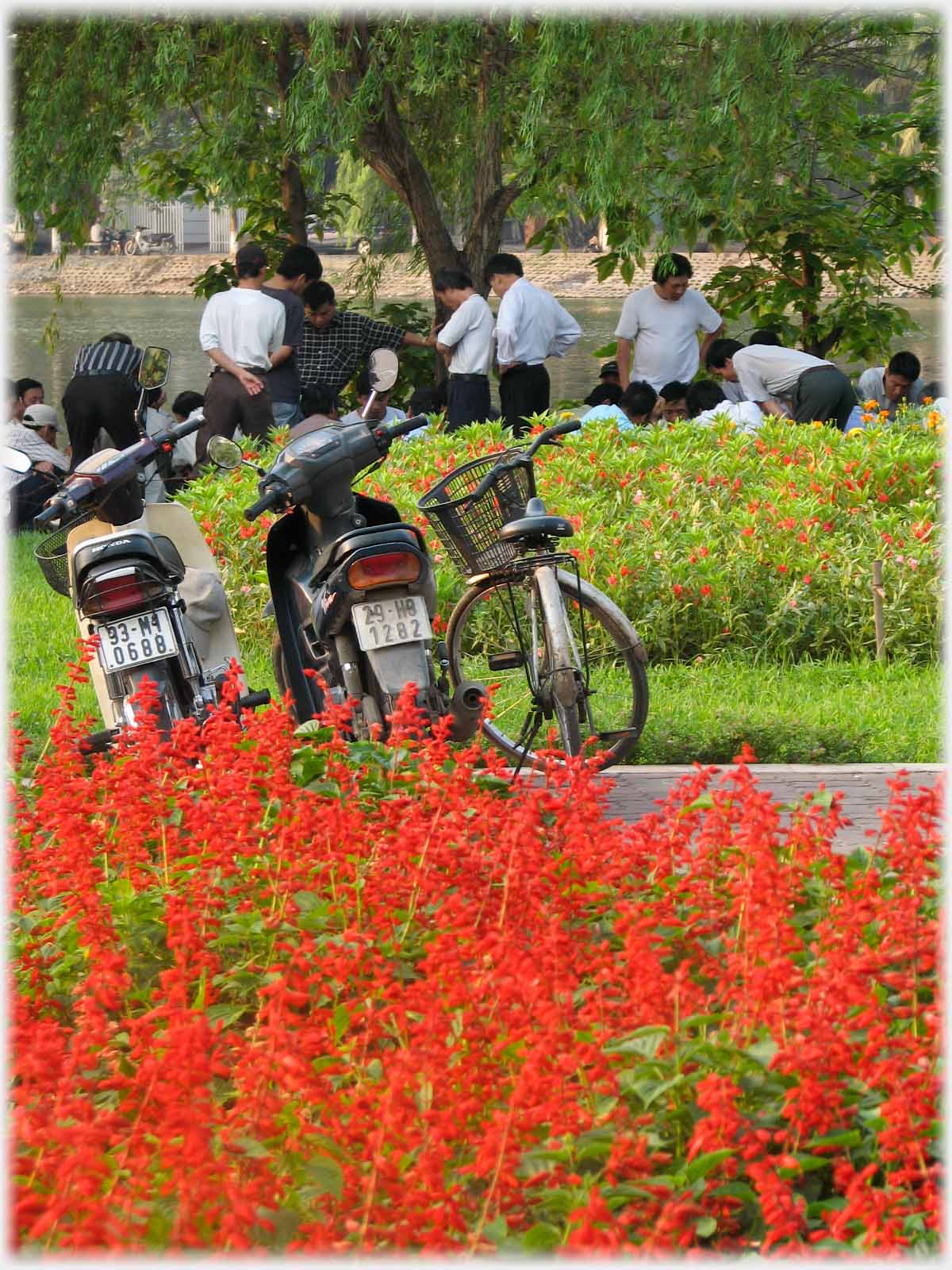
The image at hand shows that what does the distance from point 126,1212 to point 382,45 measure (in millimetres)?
10058

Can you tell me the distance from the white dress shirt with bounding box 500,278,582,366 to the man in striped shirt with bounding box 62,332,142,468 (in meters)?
2.37

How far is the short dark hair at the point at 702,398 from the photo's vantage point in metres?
10.9

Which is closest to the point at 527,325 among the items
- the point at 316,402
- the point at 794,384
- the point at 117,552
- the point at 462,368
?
the point at 462,368

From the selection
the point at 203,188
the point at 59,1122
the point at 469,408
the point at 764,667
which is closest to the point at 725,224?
the point at 469,408


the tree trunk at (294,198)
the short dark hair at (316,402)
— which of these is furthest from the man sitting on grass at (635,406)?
the tree trunk at (294,198)

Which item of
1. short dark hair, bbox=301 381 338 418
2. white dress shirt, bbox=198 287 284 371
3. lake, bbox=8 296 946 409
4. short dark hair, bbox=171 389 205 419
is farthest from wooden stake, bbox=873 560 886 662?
lake, bbox=8 296 946 409

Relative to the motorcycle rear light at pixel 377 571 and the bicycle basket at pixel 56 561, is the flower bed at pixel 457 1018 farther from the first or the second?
the bicycle basket at pixel 56 561

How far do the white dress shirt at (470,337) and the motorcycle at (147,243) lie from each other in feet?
157

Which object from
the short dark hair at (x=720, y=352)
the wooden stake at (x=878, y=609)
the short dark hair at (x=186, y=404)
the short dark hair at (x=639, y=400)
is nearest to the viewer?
the wooden stake at (x=878, y=609)

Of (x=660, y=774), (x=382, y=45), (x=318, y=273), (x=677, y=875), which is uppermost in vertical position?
(x=382, y=45)

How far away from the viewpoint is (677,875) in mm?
3924

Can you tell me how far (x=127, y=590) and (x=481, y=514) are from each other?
3.96 feet

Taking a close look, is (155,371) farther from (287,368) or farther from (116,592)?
(287,368)

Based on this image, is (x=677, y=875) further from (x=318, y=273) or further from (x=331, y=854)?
(x=318, y=273)
